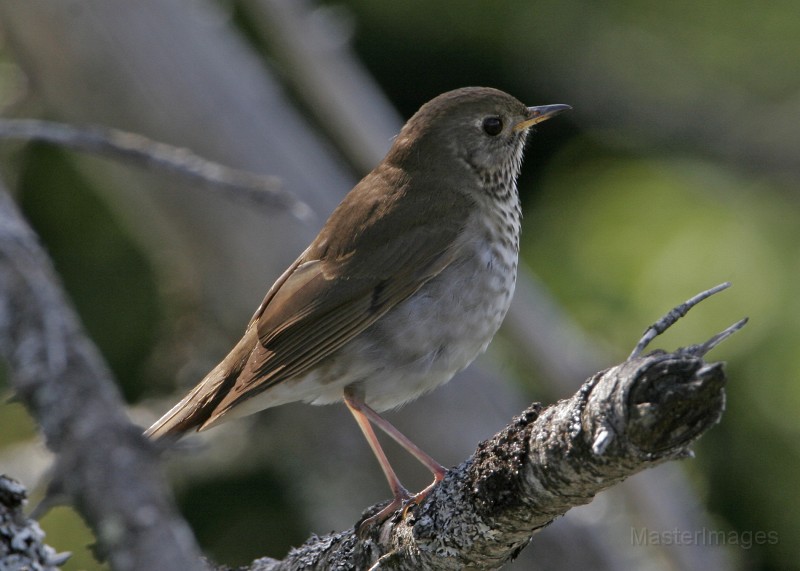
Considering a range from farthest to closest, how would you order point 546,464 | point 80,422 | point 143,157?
point 143,157
point 80,422
point 546,464

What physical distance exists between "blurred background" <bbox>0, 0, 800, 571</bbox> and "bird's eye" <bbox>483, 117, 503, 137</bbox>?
1.30 meters

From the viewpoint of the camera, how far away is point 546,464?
7.23 feet

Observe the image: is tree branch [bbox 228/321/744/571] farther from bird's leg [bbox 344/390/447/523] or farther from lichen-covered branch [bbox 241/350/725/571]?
bird's leg [bbox 344/390/447/523]

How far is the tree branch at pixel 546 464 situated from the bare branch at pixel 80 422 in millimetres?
545

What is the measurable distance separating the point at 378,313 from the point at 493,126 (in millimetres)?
978

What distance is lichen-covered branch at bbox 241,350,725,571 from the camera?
6.38ft

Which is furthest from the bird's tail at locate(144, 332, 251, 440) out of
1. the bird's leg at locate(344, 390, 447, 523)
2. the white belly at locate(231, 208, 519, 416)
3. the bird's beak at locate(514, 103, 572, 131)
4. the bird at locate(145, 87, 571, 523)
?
the bird's beak at locate(514, 103, 572, 131)

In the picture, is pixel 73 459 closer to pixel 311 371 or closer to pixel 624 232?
pixel 311 371

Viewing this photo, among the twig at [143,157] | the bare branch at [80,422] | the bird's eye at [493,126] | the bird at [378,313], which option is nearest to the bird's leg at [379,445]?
the bird at [378,313]

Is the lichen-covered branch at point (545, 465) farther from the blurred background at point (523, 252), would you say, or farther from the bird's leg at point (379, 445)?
the blurred background at point (523, 252)

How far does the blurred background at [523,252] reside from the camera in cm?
511

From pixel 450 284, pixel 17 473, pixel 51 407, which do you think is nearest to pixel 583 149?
pixel 450 284
